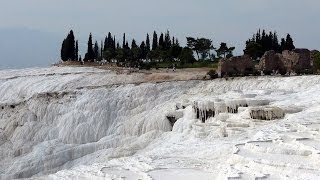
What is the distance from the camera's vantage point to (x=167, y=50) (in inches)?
1948

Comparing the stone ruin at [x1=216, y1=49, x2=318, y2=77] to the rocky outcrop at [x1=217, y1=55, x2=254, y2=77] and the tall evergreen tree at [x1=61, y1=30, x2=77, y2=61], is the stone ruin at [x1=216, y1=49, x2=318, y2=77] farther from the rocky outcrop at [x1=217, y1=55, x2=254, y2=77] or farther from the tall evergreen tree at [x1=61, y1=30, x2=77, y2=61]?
the tall evergreen tree at [x1=61, y1=30, x2=77, y2=61]

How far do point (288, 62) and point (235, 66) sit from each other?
9.65 ft

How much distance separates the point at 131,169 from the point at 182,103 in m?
12.1

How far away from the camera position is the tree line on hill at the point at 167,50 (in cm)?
4562

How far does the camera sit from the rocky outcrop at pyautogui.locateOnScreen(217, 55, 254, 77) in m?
31.1

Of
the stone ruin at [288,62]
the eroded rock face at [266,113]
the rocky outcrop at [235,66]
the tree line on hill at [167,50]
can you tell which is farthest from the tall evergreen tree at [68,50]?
the eroded rock face at [266,113]

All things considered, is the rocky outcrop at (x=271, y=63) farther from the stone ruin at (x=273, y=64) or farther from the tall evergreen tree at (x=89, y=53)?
the tall evergreen tree at (x=89, y=53)

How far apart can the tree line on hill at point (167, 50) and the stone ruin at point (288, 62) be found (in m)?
10.1

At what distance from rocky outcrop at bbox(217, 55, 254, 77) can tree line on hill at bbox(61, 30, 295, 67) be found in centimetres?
1070

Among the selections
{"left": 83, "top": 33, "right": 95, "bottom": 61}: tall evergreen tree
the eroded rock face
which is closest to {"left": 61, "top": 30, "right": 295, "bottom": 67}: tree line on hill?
{"left": 83, "top": 33, "right": 95, "bottom": 61}: tall evergreen tree

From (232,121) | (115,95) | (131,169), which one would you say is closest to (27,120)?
(115,95)

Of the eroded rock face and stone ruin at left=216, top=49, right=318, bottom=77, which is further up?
stone ruin at left=216, top=49, right=318, bottom=77

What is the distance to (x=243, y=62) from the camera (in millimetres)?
31734

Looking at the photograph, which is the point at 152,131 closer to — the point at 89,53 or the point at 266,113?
the point at 266,113
